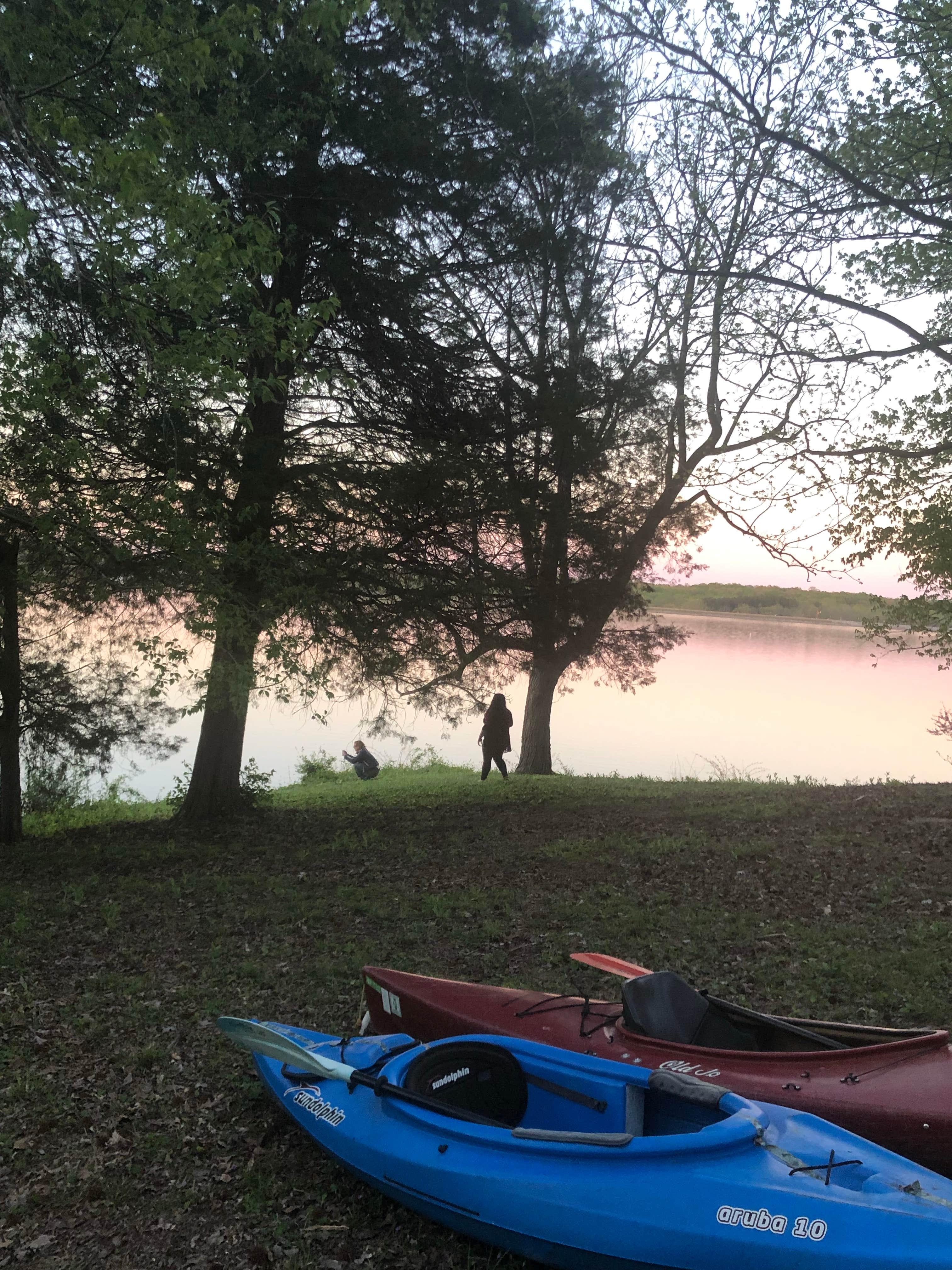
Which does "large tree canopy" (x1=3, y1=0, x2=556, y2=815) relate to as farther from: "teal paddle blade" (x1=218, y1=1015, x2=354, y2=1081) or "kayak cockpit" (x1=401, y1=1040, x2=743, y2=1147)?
"kayak cockpit" (x1=401, y1=1040, x2=743, y2=1147)

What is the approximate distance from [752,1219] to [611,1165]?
56 centimetres

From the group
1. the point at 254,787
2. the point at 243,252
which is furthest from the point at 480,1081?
the point at 254,787

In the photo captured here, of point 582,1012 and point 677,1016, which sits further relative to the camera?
point 582,1012

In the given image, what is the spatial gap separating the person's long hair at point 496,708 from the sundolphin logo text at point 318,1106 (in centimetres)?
1043

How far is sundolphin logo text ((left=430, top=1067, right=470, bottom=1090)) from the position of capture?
417cm

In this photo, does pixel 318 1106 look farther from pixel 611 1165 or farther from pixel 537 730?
pixel 537 730

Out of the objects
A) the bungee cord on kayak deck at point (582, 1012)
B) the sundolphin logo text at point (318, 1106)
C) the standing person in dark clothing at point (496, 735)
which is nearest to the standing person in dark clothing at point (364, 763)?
the standing person in dark clothing at point (496, 735)

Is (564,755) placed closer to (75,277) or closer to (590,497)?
(590,497)

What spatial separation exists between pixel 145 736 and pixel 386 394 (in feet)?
19.2

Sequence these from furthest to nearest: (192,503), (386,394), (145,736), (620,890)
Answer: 1. (145,736)
2. (386,394)
3. (192,503)
4. (620,890)

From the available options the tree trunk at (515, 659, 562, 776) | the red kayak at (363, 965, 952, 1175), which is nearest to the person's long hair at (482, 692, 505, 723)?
the tree trunk at (515, 659, 562, 776)

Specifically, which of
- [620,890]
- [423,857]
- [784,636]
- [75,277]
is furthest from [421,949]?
[784,636]

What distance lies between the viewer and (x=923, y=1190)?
3031 mm

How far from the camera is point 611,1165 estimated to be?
3.39 metres
